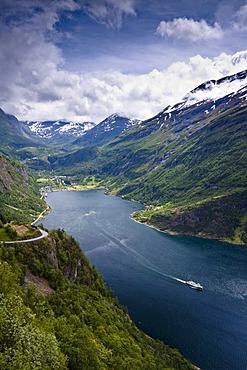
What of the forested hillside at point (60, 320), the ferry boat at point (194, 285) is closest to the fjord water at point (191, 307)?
the ferry boat at point (194, 285)

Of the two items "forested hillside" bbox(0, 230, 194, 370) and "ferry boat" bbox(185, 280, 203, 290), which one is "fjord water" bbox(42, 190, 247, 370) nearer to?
"ferry boat" bbox(185, 280, 203, 290)

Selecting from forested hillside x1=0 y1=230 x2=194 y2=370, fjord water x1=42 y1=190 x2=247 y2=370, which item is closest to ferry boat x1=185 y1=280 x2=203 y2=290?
fjord water x1=42 y1=190 x2=247 y2=370

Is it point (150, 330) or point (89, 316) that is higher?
point (89, 316)

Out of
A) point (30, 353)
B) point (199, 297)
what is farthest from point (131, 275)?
point (30, 353)

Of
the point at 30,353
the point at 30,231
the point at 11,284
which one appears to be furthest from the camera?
the point at 30,231

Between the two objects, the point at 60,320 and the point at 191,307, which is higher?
the point at 60,320

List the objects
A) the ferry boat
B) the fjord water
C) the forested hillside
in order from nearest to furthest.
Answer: the forested hillside < the fjord water < the ferry boat

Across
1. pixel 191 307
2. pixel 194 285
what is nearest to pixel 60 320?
pixel 191 307

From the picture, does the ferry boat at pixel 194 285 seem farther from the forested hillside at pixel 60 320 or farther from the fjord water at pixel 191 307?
the forested hillside at pixel 60 320

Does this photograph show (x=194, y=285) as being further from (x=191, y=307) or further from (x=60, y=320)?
(x=60, y=320)

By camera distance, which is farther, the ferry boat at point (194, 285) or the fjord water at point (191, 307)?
the ferry boat at point (194, 285)

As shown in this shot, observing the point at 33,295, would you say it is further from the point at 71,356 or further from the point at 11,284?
the point at 71,356
